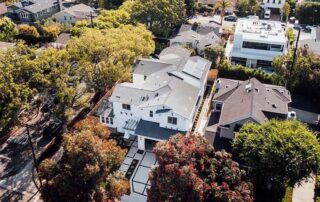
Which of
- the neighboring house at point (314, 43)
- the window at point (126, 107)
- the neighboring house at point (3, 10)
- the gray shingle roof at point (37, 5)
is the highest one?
the gray shingle roof at point (37, 5)

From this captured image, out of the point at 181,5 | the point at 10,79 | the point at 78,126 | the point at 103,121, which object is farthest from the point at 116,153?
the point at 181,5

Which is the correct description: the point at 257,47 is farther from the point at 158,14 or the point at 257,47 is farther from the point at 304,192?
the point at 304,192

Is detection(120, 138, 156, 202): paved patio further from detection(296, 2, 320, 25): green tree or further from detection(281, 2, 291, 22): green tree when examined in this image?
detection(296, 2, 320, 25): green tree

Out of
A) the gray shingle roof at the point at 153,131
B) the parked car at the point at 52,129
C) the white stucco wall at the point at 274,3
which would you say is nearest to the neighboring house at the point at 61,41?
the parked car at the point at 52,129

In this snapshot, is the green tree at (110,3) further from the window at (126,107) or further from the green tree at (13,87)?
the window at (126,107)

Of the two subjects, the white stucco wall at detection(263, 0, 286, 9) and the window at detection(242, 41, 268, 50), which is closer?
the window at detection(242, 41, 268, 50)

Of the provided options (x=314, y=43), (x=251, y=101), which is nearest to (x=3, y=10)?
(x=251, y=101)

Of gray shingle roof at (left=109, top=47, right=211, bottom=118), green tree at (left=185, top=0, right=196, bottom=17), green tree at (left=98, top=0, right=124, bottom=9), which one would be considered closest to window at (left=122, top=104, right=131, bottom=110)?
gray shingle roof at (left=109, top=47, right=211, bottom=118)
